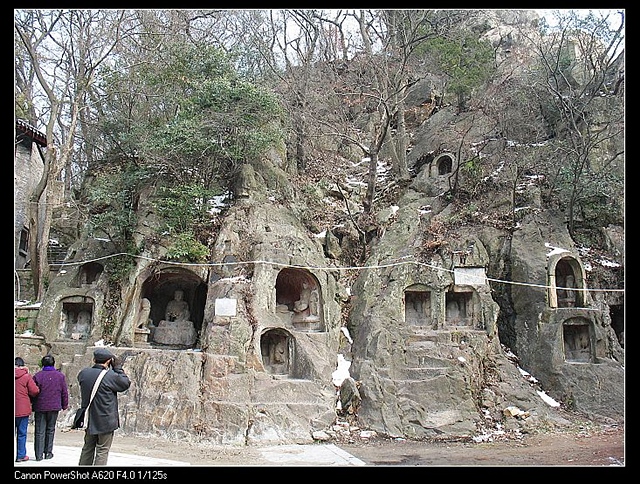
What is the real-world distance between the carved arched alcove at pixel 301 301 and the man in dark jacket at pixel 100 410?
10.6 m

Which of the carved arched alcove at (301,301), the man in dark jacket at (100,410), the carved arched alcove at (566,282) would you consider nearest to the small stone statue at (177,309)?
the carved arched alcove at (301,301)

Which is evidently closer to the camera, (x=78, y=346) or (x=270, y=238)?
(x=78, y=346)

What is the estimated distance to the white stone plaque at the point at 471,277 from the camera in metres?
17.5

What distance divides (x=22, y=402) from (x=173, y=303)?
10.4 m

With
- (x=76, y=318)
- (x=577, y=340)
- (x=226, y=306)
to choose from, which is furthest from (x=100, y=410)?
(x=577, y=340)

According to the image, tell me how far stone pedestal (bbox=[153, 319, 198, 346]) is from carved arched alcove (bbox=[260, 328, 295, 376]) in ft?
8.92

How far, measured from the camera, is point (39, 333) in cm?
1667

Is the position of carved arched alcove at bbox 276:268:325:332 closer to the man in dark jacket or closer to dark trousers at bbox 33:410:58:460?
dark trousers at bbox 33:410:58:460

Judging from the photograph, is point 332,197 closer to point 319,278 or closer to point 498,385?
point 319,278

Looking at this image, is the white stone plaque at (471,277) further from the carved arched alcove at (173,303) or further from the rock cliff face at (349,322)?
the carved arched alcove at (173,303)

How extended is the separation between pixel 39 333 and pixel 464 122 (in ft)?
66.7

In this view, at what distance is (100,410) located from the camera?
6.48 metres

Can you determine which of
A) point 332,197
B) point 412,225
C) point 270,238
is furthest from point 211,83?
point 412,225

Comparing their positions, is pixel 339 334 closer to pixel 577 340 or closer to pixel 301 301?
pixel 301 301
